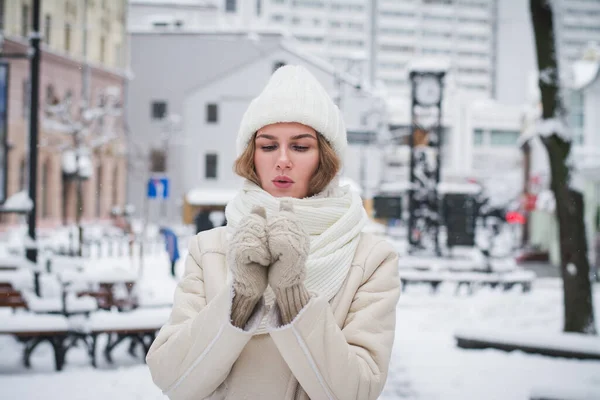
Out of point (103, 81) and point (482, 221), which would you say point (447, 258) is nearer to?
point (103, 81)

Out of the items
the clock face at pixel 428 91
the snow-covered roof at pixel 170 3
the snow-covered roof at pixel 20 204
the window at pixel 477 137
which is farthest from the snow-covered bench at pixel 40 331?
the window at pixel 477 137

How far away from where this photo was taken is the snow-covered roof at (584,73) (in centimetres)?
2200

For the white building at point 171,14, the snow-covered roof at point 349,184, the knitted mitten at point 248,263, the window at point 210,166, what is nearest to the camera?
the knitted mitten at point 248,263

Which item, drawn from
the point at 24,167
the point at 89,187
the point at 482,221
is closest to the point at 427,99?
the point at 24,167

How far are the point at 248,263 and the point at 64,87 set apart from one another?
3072 centimetres

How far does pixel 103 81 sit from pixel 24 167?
5.65 m

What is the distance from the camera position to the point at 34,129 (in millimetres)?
9469

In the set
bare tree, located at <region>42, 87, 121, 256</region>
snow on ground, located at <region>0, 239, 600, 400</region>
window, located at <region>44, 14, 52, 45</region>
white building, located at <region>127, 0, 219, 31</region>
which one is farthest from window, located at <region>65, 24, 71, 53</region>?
snow on ground, located at <region>0, 239, 600, 400</region>

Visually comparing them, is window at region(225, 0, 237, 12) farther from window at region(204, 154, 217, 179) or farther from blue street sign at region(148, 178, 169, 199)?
blue street sign at region(148, 178, 169, 199)

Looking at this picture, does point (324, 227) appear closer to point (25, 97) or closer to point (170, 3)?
point (25, 97)

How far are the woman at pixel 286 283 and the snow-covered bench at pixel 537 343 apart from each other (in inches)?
256

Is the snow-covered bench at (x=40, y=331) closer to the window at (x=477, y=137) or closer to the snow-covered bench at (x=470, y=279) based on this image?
the snow-covered bench at (x=470, y=279)

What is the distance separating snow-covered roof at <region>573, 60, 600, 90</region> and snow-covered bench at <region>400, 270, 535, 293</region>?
10.1 m

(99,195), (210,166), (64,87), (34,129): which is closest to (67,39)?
(64,87)
